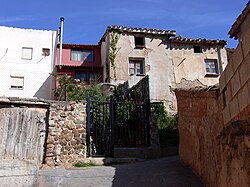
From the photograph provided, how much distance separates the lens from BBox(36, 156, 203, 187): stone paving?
703 centimetres

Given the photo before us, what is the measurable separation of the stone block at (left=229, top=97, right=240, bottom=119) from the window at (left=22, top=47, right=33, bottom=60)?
19965 millimetres

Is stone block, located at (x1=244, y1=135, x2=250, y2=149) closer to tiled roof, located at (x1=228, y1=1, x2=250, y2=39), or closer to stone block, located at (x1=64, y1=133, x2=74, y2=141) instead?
stone block, located at (x1=64, y1=133, x2=74, y2=141)

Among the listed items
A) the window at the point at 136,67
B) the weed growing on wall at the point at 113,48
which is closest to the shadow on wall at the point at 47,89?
the weed growing on wall at the point at 113,48

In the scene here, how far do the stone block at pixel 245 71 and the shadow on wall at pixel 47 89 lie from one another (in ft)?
61.0

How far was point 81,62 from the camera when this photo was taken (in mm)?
22328

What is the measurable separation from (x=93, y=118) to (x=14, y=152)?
3067mm

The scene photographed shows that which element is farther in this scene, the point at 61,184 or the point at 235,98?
the point at 61,184

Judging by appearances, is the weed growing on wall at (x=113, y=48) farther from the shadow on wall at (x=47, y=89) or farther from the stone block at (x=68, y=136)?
the stone block at (x=68, y=136)

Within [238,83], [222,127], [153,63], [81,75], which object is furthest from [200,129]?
[81,75]

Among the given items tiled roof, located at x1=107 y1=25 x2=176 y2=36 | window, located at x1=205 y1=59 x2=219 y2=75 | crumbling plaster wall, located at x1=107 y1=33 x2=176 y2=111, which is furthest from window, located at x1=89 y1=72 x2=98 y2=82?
window, located at x1=205 y1=59 x2=219 y2=75

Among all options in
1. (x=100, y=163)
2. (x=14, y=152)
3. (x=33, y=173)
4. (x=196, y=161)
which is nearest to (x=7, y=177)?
(x=33, y=173)

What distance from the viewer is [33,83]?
21.7 metres

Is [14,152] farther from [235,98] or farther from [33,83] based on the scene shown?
[33,83]

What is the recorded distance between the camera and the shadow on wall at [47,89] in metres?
21.7
